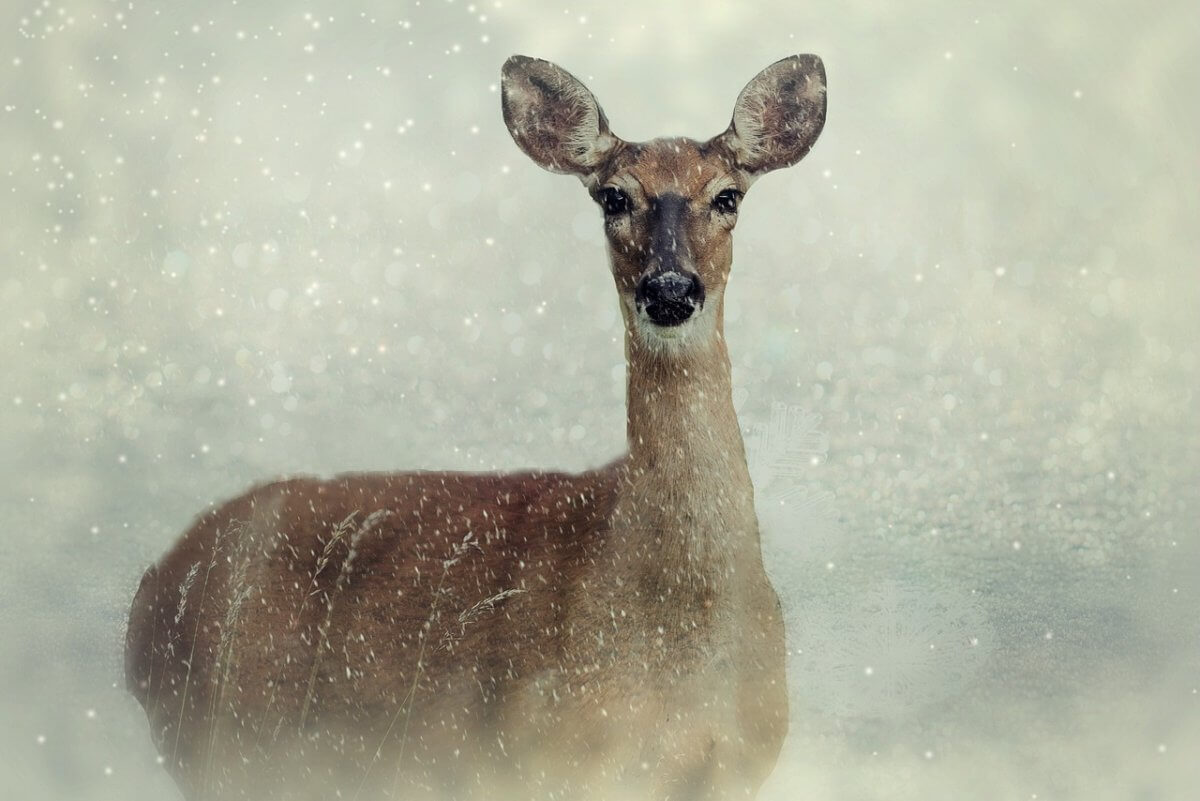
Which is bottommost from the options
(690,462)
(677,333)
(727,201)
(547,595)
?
(547,595)

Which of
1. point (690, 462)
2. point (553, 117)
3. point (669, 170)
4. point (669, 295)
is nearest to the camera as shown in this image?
point (669, 295)

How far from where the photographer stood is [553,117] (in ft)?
10.3

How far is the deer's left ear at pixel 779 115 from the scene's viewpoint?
3102 millimetres

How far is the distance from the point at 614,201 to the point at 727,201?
27 centimetres

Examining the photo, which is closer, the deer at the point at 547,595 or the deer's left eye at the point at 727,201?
the deer at the point at 547,595

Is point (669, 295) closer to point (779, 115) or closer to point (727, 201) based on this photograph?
point (727, 201)

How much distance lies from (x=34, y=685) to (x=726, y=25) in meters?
2.85

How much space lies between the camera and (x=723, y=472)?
2.83m

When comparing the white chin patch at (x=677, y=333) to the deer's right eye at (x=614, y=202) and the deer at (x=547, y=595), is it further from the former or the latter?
the deer's right eye at (x=614, y=202)

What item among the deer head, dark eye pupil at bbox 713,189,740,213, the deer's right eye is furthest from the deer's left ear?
the deer's right eye

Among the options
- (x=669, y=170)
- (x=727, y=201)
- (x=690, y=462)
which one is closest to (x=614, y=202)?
(x=669, y=170)

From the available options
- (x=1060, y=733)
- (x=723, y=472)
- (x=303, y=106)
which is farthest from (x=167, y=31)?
(x=1060, y=733)

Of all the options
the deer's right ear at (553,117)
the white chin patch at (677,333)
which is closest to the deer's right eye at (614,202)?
the deer's right ear at (553,117)

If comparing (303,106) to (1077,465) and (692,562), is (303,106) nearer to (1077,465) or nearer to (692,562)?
(692,562)
